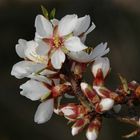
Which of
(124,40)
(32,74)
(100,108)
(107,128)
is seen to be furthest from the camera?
(124,40)

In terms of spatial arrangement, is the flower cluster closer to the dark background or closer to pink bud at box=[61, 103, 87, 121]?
pink bud at box=[61, 103, 87, 121]

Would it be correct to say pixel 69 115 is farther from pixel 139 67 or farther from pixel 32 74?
pixel 139 67

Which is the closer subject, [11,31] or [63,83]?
[63,83]

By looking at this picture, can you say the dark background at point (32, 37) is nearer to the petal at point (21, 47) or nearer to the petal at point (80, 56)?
the petal at point (21, 47)

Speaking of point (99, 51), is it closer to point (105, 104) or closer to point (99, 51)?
point (99, 51)

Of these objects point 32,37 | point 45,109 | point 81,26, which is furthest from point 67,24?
point 32,37

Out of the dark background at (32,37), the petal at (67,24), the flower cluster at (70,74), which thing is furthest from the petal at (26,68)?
the dark background at (32,37)

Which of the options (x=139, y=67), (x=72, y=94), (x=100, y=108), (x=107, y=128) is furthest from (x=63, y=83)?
(x=139, y=67)
